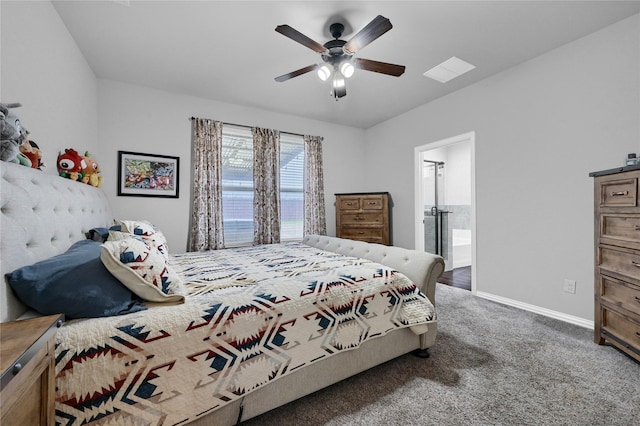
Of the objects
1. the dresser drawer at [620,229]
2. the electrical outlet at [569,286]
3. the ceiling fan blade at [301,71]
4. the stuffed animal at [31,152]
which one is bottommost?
the electrical outlet at [569,286]

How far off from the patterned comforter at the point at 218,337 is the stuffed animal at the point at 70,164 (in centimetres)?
135

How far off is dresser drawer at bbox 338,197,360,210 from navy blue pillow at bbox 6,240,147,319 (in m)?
3.34

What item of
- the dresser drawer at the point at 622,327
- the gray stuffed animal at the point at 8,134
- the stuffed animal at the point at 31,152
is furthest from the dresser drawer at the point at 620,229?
the stuffed animal at the point at 31,152

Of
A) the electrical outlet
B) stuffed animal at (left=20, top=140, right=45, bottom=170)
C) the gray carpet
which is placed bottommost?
the gray carpet

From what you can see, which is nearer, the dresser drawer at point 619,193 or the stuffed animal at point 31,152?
the stuffed animal at point 31,152

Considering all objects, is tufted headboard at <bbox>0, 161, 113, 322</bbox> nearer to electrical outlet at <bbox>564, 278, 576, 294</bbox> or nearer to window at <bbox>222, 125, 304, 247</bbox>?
window at <bbox>222, 125, 304, 247</bbox>

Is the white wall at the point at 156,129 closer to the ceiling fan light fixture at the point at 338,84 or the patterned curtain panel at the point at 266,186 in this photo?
the patterned curtain panel at the point at 266,186

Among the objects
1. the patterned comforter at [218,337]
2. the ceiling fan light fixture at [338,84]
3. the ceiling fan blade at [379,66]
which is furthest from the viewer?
the ceiling fan light fixture at [338,84]

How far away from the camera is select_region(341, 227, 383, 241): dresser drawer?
13.3ft

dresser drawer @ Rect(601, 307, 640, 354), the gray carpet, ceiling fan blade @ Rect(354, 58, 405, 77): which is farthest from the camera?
ceiling fan blade @ Rect(354, 58, 405, 77)

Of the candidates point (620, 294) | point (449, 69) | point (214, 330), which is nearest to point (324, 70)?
point (449, 69)

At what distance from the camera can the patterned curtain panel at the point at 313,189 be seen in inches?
168

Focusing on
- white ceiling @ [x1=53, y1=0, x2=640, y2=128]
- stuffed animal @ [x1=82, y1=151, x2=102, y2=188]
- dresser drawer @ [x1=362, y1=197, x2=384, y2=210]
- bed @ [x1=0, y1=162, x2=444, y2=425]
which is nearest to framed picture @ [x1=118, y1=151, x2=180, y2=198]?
stuffed animal @ [x1=82, y1=151, x2=102, y2=188]

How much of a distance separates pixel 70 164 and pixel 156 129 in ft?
4.61
